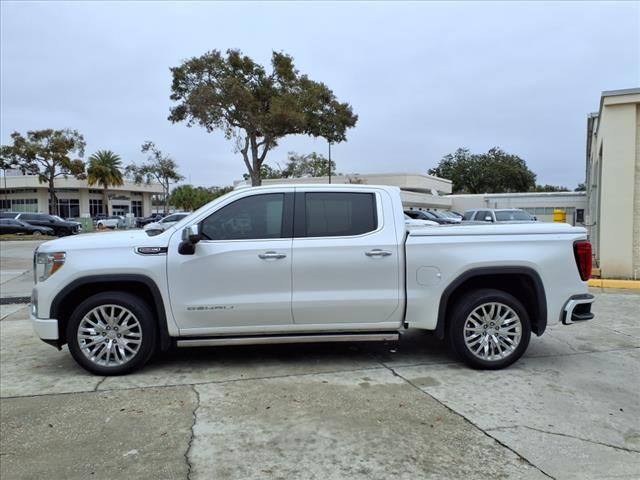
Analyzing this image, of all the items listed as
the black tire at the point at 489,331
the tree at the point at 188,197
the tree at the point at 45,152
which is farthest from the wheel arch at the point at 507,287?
the tree at the point at 188,197

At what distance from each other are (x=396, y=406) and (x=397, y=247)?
61.5 inches

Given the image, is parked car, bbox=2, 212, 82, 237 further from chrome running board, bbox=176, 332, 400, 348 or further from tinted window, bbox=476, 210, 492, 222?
chrome running board, bbox=176, 332, 400, 348

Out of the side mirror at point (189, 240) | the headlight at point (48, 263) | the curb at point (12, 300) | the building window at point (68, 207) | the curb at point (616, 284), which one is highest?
the building window at point (68, 207)

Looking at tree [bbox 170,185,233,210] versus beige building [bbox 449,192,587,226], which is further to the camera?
tree [bbox 170,185,233,210]

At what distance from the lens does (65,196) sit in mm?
75750

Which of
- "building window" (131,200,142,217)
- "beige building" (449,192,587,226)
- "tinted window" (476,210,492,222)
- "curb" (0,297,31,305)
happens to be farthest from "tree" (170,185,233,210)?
"curb" (0,297,31,305)

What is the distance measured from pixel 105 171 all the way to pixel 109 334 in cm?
7034

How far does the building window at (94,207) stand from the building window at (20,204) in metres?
7.46

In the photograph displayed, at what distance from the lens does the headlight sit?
196 inches

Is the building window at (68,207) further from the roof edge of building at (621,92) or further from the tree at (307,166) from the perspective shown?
the roof edge of building at (621,92)

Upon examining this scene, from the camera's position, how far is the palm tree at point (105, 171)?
68875 mm

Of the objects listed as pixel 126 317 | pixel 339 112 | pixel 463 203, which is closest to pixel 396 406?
pixel 126 317

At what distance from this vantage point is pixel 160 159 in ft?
224

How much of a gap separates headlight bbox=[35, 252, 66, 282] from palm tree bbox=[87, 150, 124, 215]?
228 ft
